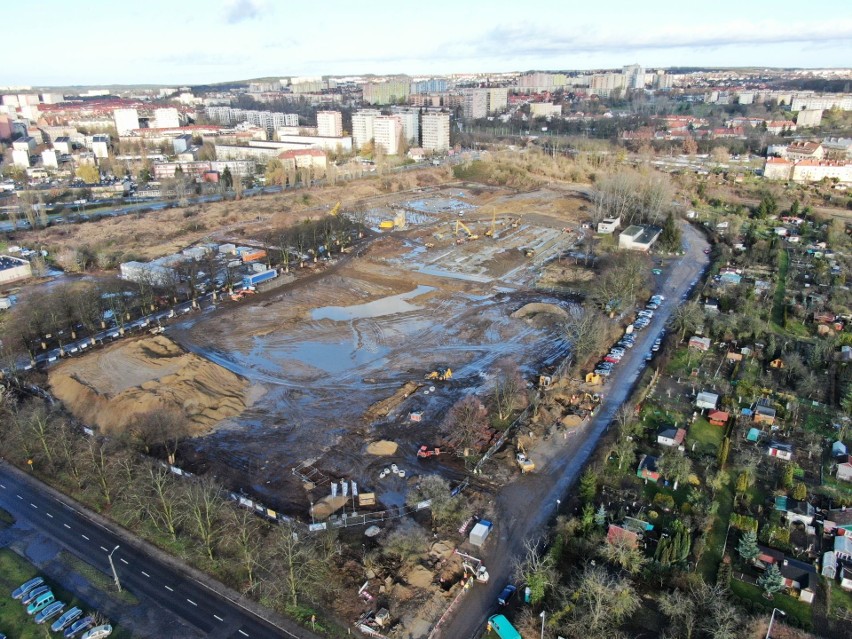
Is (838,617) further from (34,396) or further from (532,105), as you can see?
(532,105)

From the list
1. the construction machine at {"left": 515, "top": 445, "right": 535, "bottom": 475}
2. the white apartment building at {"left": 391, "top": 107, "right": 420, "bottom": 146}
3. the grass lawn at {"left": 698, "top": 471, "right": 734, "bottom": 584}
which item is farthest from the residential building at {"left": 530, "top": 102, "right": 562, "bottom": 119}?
the grass lawn at {"left": 698, "top": 471, "right": 734, "bottom": 584}

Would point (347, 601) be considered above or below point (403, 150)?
below

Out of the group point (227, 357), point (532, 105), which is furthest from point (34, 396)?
point (532, 105)

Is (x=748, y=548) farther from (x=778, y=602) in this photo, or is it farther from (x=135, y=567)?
(x=135, y=567)

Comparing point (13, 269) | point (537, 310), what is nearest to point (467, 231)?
point (537, 310)

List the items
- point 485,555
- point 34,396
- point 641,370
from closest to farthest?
point 485,555
point 34,396
point 641,370

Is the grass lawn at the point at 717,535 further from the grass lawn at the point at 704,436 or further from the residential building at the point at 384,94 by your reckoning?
the residential building at the point at 384,94
